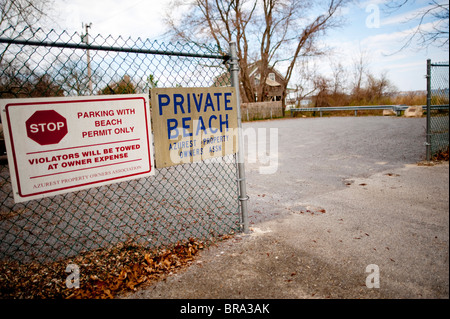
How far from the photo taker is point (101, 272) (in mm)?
2822

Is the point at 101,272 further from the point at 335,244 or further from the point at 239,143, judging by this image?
the point at 335,244

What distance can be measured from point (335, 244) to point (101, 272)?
8.64 feet

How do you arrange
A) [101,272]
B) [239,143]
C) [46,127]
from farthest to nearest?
[239,143], [101,272], [46,127]

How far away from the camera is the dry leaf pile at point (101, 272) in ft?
8.38

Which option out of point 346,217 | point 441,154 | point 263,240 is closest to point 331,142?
point 441,154

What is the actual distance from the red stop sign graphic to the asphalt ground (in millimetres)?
1590

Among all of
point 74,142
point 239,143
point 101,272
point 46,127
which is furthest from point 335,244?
point 46,127

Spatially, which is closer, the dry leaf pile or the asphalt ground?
the asphalt ground

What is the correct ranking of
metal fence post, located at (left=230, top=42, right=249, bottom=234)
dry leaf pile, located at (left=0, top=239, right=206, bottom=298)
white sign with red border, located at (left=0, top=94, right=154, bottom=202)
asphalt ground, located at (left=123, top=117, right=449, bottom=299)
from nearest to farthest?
white sign with red border, located at (left=0, top=94, right=154, bottom=202) < asphalt ground, located at (left=123, top=117, right=449, bottom=299) < dry leaf pile, located at (left=0, top=239, right=206, bottom=298) < metal fence post, located at (left=230, top=42, right=249, bottom=234)

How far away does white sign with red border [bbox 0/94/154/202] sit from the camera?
2242mm

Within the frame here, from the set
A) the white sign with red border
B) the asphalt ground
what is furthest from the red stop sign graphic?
the asphalt ground

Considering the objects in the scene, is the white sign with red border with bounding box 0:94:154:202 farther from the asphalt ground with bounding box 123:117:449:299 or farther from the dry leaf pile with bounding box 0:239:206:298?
the asphalt ground with bounding box 123:117:449:299

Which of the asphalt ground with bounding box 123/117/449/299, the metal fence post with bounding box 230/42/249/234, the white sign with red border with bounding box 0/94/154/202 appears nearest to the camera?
the white sign with red border with bounding box 0/94/154/202

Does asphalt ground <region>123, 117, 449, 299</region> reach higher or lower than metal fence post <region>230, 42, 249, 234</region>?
lower
